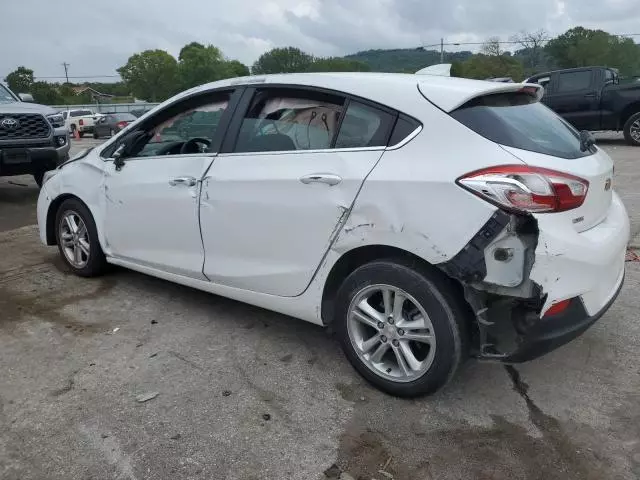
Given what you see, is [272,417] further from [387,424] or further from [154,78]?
[154,78]

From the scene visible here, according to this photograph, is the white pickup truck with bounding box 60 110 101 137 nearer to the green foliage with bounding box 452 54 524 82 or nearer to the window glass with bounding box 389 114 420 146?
the green foliage with bounding box 452 54 524 82

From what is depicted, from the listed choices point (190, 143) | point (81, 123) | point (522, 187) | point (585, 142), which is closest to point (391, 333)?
point (522, 187)

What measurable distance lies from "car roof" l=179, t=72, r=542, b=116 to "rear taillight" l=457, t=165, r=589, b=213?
0.44 m

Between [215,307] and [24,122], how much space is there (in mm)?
5659

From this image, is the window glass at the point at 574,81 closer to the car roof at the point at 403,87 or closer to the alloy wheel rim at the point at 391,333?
the car roof at the point at 403,87

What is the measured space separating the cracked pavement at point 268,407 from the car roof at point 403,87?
149 cm

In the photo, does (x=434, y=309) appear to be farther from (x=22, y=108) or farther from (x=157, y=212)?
(x=22, y=108)

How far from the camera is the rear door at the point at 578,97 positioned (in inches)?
520

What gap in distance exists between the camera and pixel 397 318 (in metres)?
2.86

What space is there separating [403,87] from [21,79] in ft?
293

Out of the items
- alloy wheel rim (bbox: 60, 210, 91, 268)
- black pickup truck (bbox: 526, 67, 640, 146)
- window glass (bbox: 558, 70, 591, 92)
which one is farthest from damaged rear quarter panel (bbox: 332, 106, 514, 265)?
window glass (bbox: 558, 70, 591, 92)

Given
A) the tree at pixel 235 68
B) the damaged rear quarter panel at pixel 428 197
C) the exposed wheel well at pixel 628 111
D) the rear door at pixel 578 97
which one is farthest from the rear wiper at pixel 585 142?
the tree at pixel 235 68

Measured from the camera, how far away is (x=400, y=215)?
2699 millimetres

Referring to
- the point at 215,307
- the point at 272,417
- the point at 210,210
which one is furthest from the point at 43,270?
the point at 272,417
